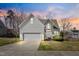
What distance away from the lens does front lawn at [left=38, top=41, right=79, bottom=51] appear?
1232 cm

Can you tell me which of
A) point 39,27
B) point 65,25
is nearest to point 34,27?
point 39,27

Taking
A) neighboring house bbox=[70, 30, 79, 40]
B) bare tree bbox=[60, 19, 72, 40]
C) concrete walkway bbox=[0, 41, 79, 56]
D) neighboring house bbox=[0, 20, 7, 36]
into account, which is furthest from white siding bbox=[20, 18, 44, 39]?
neighboring house bbox=[70, 30, 79, 40]

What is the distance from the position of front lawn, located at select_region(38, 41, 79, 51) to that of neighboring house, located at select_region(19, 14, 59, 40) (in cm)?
36

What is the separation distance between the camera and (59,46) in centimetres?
1240

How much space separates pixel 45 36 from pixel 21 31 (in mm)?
1227

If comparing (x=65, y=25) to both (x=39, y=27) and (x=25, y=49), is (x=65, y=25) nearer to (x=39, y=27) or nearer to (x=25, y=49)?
(x=39, y=27)

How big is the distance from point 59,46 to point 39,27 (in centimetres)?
137

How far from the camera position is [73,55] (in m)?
11.6

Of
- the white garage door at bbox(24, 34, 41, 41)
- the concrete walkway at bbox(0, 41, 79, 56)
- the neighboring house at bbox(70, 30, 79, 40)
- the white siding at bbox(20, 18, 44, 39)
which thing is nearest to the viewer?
the concrete walkway at bbox(0, 41, 79, 56)

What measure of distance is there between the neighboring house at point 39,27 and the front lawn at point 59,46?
36cm

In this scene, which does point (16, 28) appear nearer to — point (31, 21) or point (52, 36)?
point (31, 21)

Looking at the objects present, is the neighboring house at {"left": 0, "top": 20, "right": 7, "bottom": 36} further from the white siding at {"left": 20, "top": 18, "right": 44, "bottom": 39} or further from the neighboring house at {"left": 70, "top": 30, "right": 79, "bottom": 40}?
the neighboring house at {"left": 70, "top": 30, "right": 79, "bottom": 40}

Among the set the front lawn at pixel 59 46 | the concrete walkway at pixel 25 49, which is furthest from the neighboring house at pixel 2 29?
the front lawn at pixel 59 46

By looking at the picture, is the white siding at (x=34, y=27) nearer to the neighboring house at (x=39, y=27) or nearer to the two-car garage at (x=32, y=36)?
the neighboring house at (x=39, y=27)
